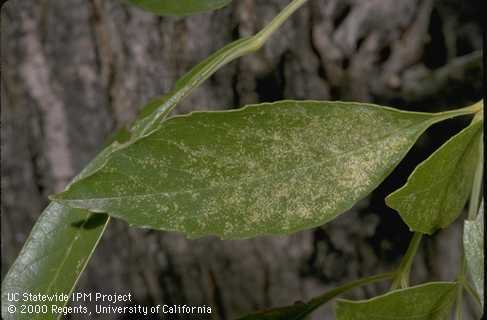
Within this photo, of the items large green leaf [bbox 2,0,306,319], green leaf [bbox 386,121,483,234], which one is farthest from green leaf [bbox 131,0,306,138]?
green leaf [bbox 386,121,483,234]

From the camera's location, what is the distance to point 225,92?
687mm

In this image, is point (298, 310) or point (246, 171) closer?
point (246, 171)

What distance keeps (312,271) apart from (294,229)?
344 mm

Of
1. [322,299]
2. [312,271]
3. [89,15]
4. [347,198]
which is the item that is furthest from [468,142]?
[89,15]

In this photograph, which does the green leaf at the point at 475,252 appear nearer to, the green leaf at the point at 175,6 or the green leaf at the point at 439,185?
the green leaf at the point at 439,185

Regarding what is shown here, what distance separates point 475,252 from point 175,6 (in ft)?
0.84

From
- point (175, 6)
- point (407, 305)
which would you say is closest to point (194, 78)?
point (175, 6)

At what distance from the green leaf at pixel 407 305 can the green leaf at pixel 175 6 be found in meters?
0.22

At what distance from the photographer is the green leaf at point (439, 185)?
367 millimetres

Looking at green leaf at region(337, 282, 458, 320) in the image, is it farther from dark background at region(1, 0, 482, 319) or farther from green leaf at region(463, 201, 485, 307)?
dark background at region(1, 0, 482, 319)

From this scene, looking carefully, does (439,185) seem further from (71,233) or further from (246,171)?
(71,233)

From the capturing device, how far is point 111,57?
71 cm

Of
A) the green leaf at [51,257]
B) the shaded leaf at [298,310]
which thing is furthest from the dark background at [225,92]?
the green leaf at [51,257]

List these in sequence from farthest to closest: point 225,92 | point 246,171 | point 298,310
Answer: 1. point 225,92
2. point 298,310
3. point 246,171
